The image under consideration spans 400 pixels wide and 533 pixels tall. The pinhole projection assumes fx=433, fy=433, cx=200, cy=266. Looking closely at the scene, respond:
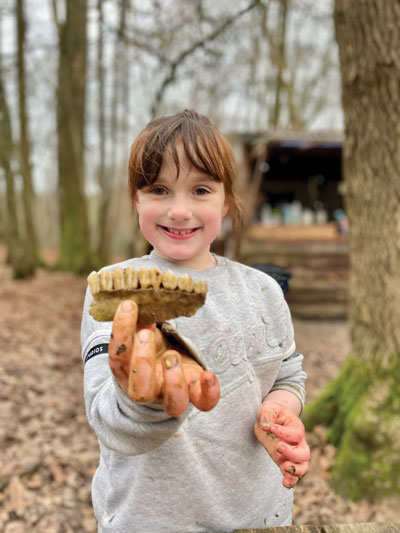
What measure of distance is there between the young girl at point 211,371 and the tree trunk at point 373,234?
2.00m

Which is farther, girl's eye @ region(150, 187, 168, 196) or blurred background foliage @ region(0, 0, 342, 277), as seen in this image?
blurred background foliage @ region(0, 0, 342, 277)

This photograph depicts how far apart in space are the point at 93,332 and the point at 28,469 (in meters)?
2.86

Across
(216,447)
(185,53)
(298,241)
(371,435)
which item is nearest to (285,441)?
(216,447)

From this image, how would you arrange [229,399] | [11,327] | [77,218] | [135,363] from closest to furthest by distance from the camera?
[135,363]
[229,399]
[11,327]
[77,218]

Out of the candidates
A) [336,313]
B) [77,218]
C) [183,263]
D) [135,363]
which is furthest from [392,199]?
[77,218]

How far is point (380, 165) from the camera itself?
3.25 m

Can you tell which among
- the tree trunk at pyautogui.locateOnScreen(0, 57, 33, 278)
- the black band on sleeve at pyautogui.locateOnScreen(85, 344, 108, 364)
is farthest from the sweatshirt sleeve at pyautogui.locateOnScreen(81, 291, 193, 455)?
the tree trunk at pyautogui.locateOnScreen(0, 57, 33, 278)

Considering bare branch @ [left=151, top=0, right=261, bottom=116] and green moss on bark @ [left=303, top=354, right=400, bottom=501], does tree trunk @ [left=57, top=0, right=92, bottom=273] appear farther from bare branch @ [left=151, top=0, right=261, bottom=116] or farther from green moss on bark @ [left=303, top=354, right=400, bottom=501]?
green moss on bark @ [left=303, top=354, right=400, bottom=501]

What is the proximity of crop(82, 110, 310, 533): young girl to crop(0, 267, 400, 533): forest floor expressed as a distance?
2.05 m

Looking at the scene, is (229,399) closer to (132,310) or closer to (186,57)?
(132,310)

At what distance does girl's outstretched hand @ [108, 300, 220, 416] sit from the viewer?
797 mm

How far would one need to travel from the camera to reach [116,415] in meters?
0.96

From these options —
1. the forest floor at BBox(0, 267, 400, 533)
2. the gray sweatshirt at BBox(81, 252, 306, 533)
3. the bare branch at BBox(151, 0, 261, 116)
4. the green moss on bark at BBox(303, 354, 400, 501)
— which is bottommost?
the forest floor at BBox(0, 267, 400, 533)

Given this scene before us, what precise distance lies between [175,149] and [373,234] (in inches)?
99.4
